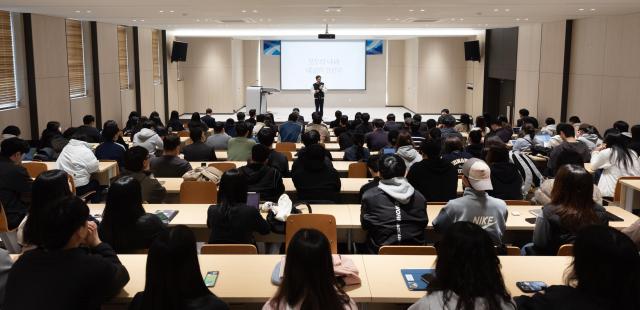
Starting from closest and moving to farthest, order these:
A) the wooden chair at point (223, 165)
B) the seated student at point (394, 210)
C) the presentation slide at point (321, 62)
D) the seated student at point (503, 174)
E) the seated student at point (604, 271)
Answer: the seated student at point (604, 271), the seated student at point (394, 210), the seated student at point (503, 174), the wooden chair at point (223, 165), the presentation slide at point (321, 62)

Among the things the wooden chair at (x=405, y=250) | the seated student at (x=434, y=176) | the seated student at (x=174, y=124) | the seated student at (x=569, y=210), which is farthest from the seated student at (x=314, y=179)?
the seated student at (x=174, y=124)

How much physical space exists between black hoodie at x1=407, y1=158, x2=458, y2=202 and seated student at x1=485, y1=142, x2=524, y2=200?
0.42 metres

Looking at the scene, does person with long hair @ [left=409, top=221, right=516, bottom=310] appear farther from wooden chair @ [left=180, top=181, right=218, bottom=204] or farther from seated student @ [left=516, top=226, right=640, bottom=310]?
wooden chair @ [left=180, top=181, right=218, bottom=204]

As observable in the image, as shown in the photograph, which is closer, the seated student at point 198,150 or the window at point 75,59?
the seated student at point 198,150

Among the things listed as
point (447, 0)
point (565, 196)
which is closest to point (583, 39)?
point (447, 0)

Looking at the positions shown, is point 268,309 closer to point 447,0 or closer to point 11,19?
point 447,0

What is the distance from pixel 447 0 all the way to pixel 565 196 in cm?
583

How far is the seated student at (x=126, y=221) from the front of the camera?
3734 mm

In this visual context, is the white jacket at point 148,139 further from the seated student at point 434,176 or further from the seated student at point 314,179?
the seated student at point 434,176

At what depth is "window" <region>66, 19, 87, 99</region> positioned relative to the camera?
12609 mm

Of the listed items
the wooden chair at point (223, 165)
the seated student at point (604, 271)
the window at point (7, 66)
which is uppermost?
the window at point (7, 66)

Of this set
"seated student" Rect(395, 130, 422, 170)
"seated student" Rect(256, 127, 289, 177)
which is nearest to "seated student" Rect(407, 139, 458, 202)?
"seated student" Rect(395, 130, 422, 170)

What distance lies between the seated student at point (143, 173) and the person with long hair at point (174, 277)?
309 centimetres

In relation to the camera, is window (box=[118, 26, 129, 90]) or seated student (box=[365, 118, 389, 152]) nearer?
seated student (box=[365, 118, 389, 152])
